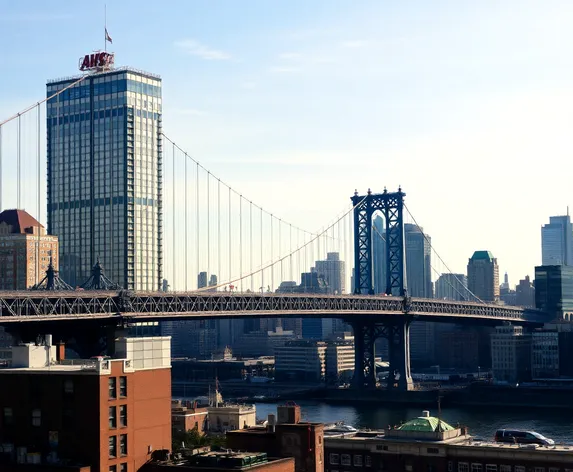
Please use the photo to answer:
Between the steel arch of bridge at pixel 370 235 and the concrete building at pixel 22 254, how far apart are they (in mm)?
39233

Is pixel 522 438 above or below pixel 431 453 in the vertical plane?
below

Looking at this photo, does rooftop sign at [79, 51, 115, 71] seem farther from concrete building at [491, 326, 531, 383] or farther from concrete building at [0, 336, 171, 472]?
concrete building at [0, 336, 171, 472]

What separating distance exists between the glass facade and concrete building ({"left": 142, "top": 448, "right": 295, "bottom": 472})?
132 metres

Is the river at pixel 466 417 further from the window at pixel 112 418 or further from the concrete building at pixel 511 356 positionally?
the window at pixel 112 418

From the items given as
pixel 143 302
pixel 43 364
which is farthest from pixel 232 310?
pixel 43 364

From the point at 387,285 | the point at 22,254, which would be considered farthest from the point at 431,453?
the point at 22,254

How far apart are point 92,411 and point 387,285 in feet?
347

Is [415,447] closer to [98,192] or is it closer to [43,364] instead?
[43,364]

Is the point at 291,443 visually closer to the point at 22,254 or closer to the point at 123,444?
the point at 123,444

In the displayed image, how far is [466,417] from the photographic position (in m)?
105

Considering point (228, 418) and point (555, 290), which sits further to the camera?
point (555, 290)

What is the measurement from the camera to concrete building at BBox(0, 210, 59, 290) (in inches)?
5851

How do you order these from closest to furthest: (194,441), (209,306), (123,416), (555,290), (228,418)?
(123,416) < (194,441) < (228,418) < (209,306) < (555,290)

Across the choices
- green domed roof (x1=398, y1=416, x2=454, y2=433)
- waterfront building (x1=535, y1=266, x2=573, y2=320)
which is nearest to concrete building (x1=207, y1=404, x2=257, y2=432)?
green domed roof (x1=398, y1=416, x2=454, y2=433)
